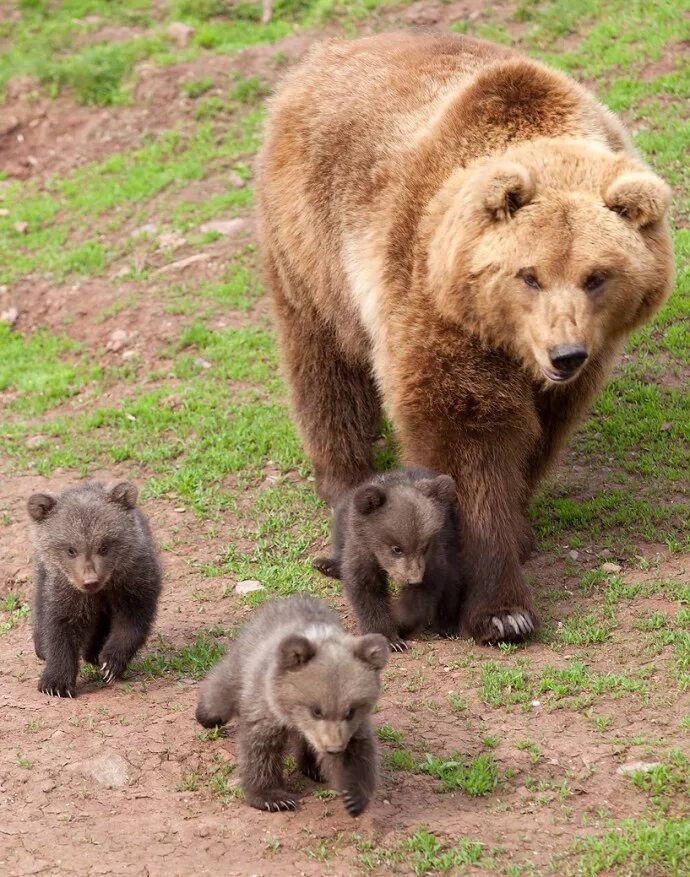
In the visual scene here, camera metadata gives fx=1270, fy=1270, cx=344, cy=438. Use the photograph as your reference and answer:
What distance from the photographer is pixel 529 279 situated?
6418 mm

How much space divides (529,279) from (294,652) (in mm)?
2476

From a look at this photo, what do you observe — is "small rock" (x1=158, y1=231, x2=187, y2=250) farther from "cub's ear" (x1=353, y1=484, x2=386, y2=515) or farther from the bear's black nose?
the bear's black nose

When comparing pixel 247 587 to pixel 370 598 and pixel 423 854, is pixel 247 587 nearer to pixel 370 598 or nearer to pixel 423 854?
pixel 370 598

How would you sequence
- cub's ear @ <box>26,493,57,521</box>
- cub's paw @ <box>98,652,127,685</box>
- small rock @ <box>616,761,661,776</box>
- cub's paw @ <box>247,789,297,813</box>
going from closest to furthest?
cub's paw @ <box>247,789,297,813</box> → small rock @ <box>616,761,661,776</box> → cub's ear @ <box>26,493,57,521</box> → cub's paw @ <box>98,652,127,685</box>

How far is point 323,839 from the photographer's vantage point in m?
5.12

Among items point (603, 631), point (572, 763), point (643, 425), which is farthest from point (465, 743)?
point (643, 425)

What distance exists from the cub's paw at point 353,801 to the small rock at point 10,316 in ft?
25.9

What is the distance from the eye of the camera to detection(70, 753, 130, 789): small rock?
219 inches

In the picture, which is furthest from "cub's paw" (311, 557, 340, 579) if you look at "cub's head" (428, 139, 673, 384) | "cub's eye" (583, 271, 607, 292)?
"cub's eye" (583, 271, 607, 292)

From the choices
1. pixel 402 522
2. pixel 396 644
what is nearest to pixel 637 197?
pixel 402 522

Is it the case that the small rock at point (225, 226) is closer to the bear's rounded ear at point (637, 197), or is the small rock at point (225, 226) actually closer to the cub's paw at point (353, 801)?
the bear's rounded ear at point (637, 197)

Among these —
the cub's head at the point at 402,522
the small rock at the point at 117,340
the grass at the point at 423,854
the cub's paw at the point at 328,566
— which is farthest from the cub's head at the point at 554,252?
the small rock at the point at 117,340

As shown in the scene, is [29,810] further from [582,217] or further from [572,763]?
[582,217]

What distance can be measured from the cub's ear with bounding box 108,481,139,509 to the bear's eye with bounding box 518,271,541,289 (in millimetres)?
2256
